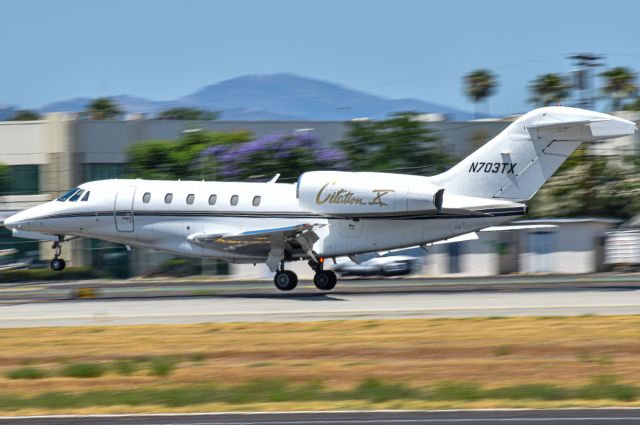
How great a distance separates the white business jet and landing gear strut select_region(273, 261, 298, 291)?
5cm

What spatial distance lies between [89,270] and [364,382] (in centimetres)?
3701

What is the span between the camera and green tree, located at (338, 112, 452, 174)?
5834cm

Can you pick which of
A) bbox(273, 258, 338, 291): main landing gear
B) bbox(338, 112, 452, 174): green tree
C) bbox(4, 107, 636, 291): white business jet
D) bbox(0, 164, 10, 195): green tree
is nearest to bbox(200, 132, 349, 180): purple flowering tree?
bbox(338, 112, 452, 174): green tree

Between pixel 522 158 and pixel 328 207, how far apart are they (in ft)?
20.2

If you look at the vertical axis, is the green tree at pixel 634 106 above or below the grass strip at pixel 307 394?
above

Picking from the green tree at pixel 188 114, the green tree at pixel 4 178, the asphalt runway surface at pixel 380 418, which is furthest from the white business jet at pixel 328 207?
the green tree at pixel 188 114

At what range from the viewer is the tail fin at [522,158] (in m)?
29.4

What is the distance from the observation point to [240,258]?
106ft

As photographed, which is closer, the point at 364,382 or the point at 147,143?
the point at 364,382

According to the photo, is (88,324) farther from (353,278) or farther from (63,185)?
(63,185)

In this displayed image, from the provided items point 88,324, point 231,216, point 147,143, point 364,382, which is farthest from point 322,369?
point 147,143

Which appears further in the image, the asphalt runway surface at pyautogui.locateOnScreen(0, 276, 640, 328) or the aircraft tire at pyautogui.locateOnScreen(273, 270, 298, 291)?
the aircraft tire at pyautogui.locateOnScreen(273, 270, 298, 291)

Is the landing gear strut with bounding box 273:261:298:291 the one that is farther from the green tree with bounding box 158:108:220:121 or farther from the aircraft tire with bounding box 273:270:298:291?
the green tree with bounding box 158:108:220:121

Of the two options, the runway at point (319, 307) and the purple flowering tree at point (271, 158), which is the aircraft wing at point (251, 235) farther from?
the purple flowering tree at point (271, 158)
